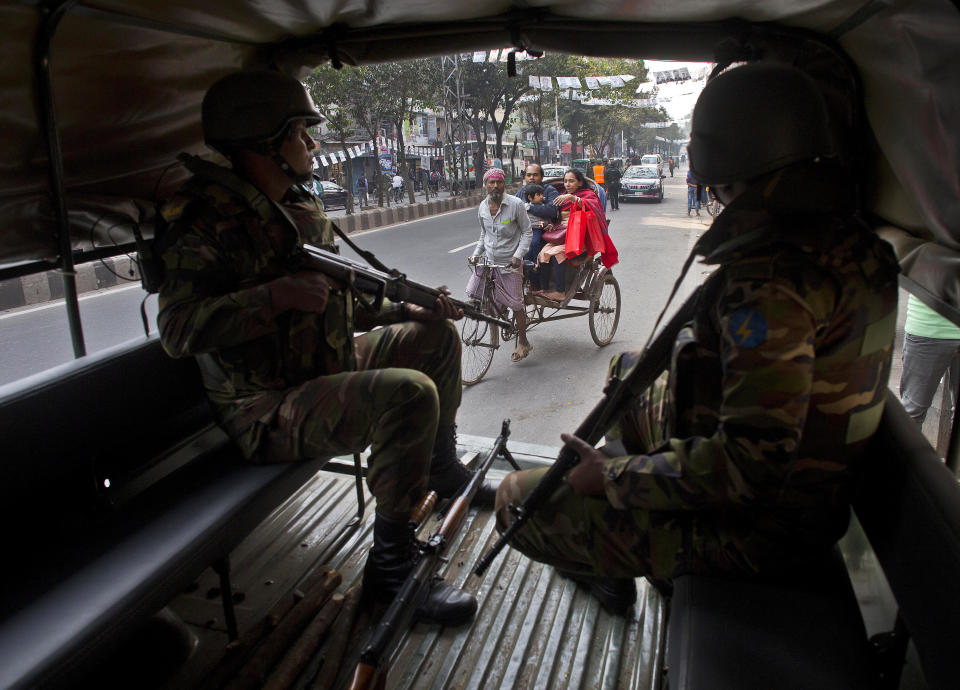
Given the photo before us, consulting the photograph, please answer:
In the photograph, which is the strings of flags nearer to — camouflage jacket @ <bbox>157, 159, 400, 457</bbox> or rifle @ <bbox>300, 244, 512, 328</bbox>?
rifle @ <bbox>300, 244, 512, 328</bbox>

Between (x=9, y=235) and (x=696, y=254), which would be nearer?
(x=696, y=254)

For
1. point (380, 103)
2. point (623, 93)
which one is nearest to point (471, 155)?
point (623, 93)

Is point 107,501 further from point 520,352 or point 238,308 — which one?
point 520,352

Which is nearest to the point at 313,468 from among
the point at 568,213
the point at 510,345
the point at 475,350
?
the point at 475,350

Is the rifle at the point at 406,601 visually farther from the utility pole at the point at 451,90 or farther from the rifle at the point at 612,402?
the utility pole at the point at 451,90

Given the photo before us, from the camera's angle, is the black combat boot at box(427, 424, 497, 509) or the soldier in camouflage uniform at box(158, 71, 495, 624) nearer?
the soldier in camouflage uniform at box(158, 71, 495, 624)

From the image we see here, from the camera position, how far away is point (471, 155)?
41.9 m

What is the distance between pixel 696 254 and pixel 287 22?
2077mm

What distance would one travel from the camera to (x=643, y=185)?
26.0 meters

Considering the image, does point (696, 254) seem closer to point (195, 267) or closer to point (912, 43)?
point (912, 43)

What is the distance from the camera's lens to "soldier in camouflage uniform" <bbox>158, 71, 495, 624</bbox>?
2422mm

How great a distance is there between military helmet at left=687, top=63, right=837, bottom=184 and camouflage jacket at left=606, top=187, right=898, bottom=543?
0.38 feet

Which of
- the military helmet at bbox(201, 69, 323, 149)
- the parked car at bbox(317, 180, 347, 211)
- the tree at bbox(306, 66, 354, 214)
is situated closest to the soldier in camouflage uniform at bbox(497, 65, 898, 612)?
the military helmet at bbox(201, 69, 323, 149)

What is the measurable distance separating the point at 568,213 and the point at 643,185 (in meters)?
19.8
